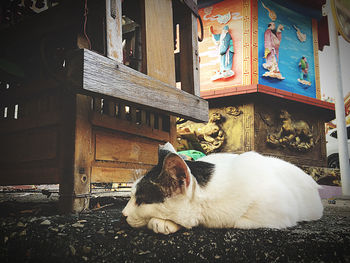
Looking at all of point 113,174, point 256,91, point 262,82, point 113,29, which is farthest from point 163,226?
point 262,82

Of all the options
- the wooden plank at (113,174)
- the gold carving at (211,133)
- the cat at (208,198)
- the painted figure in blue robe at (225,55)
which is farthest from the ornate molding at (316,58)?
the cat at (208,198)

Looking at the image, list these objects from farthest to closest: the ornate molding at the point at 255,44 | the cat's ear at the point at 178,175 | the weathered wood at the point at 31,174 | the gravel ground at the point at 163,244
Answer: the ornate molding at the point at 255,44, the weathered wood at the point at 31,174, the cat's ear at the point at 178,175, the gravel ground at the point at 163,244

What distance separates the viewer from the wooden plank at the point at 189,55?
2.88m

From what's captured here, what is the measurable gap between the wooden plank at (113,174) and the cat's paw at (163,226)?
2.89ft

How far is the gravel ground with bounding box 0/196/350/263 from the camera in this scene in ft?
3.96

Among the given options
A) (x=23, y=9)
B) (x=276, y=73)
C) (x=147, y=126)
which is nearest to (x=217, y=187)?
(x=147, y=126)

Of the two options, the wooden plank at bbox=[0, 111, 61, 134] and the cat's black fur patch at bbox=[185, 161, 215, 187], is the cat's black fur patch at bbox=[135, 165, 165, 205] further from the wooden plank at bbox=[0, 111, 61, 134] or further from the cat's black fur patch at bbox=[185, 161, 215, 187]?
the wooden plank at bbox=[0, 111, 61, 134]

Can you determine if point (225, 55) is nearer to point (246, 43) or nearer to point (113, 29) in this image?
point (246, 43)

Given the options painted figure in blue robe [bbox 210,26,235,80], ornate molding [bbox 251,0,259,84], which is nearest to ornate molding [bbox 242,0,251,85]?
ornate molding [bbox 251,0,259,84]

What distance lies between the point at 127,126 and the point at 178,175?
1176mm

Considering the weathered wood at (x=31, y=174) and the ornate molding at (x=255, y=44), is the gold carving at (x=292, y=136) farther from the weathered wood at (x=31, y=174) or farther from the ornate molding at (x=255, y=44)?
the weathered wood at (x=31, y=174)

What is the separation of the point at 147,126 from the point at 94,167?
780 mm

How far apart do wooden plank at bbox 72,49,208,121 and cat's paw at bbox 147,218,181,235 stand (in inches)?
34.0

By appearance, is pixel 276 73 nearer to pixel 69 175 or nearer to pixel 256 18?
pixel 256 18
